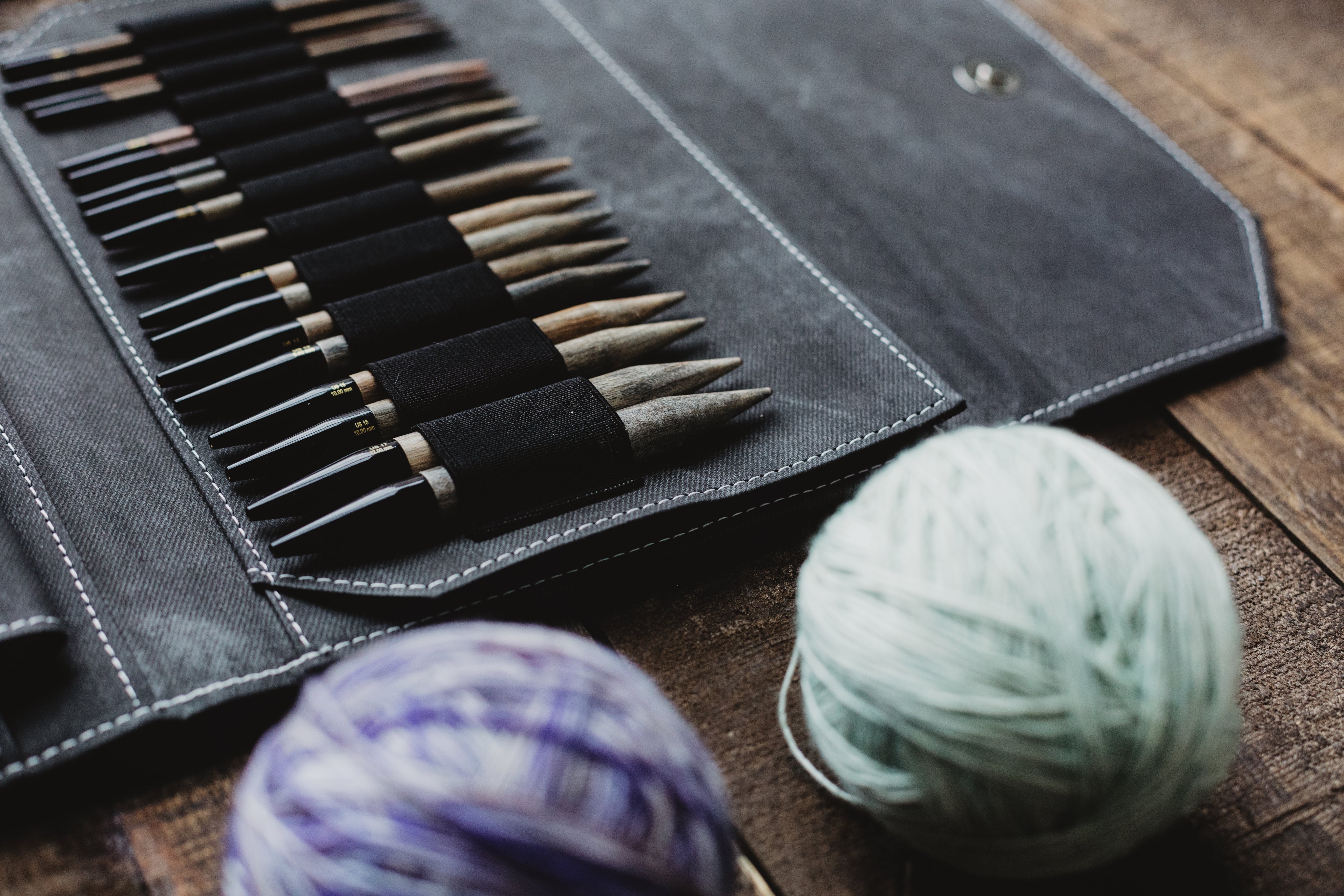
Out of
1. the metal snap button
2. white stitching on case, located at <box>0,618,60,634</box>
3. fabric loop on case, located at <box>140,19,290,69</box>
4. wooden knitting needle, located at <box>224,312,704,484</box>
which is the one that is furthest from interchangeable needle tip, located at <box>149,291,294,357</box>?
the metal snap button

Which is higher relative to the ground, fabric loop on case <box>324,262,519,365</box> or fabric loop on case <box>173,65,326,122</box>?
fabric loop on case <box>173,65,326,122</box>

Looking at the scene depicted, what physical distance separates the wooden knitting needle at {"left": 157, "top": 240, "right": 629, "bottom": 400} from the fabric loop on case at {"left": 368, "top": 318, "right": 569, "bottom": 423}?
0.04 meters

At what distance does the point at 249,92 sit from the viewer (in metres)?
0.89

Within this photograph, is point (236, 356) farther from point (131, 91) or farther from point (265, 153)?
point (131, 91)

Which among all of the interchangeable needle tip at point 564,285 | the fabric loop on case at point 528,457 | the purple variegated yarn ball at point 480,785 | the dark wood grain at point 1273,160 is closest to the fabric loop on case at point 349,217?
the interchangeable needle tip at point 564,285

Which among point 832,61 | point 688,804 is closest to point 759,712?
point 688,804

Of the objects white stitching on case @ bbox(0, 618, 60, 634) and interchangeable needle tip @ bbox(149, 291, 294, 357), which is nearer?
white stitching on case @ bbox(0, 618, 60, 634)

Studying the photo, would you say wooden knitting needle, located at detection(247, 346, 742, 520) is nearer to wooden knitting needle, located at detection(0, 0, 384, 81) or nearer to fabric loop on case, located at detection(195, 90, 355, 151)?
fabric loop on case, located at detection(195, 90, 355, 151)

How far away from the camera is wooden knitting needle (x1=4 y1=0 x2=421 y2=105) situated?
87 centimetres

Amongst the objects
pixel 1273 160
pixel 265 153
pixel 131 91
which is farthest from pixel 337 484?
pixel 1273 160

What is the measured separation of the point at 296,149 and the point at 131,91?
156 mm

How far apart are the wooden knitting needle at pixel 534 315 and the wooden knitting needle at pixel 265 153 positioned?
20 cm

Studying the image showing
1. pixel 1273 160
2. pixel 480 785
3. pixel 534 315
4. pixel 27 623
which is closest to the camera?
pixel 480 785

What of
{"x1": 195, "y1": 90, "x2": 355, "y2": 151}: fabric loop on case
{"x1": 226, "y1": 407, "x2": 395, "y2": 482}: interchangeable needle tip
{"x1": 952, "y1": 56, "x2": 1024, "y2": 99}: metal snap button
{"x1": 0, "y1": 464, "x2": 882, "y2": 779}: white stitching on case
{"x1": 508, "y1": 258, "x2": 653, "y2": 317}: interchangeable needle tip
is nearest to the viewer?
{"x1": 0, "y1": 464, "x2": 882, "y2": 779}: white stitching on case
